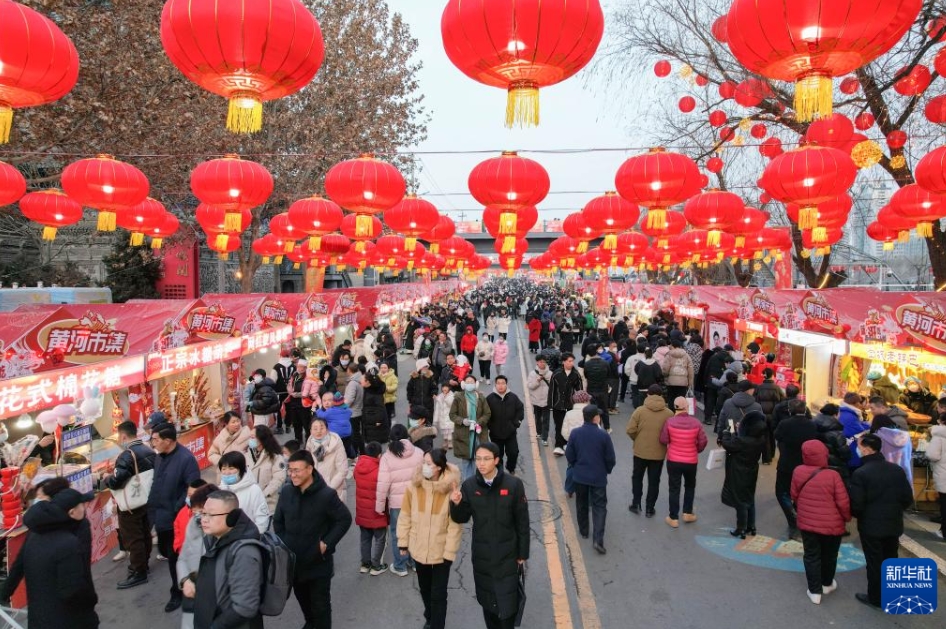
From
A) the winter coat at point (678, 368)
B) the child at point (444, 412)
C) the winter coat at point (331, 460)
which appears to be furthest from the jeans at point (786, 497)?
the winter coat at point (331, 460)

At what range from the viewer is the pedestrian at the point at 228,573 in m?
3.22

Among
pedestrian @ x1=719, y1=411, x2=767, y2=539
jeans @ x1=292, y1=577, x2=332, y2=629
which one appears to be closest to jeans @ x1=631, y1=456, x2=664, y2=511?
pedestrian @ x1=719, y1=411, x2=767, y2=539

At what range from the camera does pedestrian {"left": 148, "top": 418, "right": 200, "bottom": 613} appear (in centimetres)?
521

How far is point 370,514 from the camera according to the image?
18.1ft

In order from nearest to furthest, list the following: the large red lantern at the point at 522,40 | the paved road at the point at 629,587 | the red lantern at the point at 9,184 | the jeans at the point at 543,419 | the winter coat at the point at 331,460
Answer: the large red lantern at the point at 522,40, the paved road at the point at 629,587, the winter coat at the point at 331,460, the red lantern at the point at 9,184, the jeans at the point at 543,419

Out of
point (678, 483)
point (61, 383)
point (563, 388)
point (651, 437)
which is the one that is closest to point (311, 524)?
point (61, 383)

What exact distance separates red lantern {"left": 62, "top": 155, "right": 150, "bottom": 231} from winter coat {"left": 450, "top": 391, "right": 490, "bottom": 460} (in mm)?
5461

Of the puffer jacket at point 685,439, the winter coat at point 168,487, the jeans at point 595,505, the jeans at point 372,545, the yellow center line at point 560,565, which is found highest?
the puffer jacket at point 685,439

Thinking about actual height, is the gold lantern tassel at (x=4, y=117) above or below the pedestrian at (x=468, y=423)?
above

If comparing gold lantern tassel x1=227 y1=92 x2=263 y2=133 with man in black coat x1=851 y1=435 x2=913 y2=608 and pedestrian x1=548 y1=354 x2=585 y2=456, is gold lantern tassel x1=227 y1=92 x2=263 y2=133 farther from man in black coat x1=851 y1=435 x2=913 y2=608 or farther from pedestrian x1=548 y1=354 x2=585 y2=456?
pedestrian x1=548 y1=354 x2=585 y2=456

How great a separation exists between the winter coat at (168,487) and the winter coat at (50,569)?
138 centimetres

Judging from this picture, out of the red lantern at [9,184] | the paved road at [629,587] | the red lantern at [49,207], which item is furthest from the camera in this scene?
the red lantern at [49,207]

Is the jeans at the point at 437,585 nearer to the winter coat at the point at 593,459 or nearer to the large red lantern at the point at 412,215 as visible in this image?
the winter coat at the point at 593,459

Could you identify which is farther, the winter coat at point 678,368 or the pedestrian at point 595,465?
the winter coat at point 678,368
